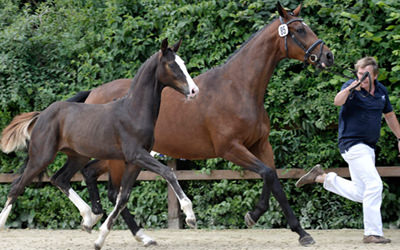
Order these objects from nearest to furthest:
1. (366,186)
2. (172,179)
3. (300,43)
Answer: (172,179), (366,186), (300,43)

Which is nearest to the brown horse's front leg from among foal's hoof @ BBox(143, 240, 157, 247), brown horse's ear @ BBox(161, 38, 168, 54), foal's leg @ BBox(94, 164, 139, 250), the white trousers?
foal's leg @ BBox(94, 164, 139, 250)

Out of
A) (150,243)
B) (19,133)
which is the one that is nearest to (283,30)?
(150,243)

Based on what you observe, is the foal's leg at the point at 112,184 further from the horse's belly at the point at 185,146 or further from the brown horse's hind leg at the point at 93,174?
the horse's belly at the point at 185,146

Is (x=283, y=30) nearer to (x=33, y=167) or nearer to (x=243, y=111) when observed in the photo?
(x=243, y=111)

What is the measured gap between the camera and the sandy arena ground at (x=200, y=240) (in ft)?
19.9

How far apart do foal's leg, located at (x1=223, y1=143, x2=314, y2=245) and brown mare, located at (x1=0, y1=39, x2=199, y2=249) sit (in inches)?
40.1

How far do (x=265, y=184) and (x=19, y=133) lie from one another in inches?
109

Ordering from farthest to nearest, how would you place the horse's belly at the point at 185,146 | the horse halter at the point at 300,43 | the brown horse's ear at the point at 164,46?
the horse's belly at the point at 185,146, the horse halter at the point at 300,43, the brown horse's ear at the point at 164,46

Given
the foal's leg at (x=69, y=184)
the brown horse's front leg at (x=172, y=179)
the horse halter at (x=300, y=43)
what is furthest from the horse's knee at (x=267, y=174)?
the foal's leg at (x=69, y=184)

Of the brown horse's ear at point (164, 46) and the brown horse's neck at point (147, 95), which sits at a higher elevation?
the brown horse's ear at point (164, 46)

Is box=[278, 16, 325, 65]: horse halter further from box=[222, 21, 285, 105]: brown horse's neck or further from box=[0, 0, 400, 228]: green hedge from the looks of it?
box=[0, 0, 400, 228]: green hedge

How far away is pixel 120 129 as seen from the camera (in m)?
5.66

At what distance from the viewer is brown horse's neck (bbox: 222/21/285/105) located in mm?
6352

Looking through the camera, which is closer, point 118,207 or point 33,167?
point 118,207
